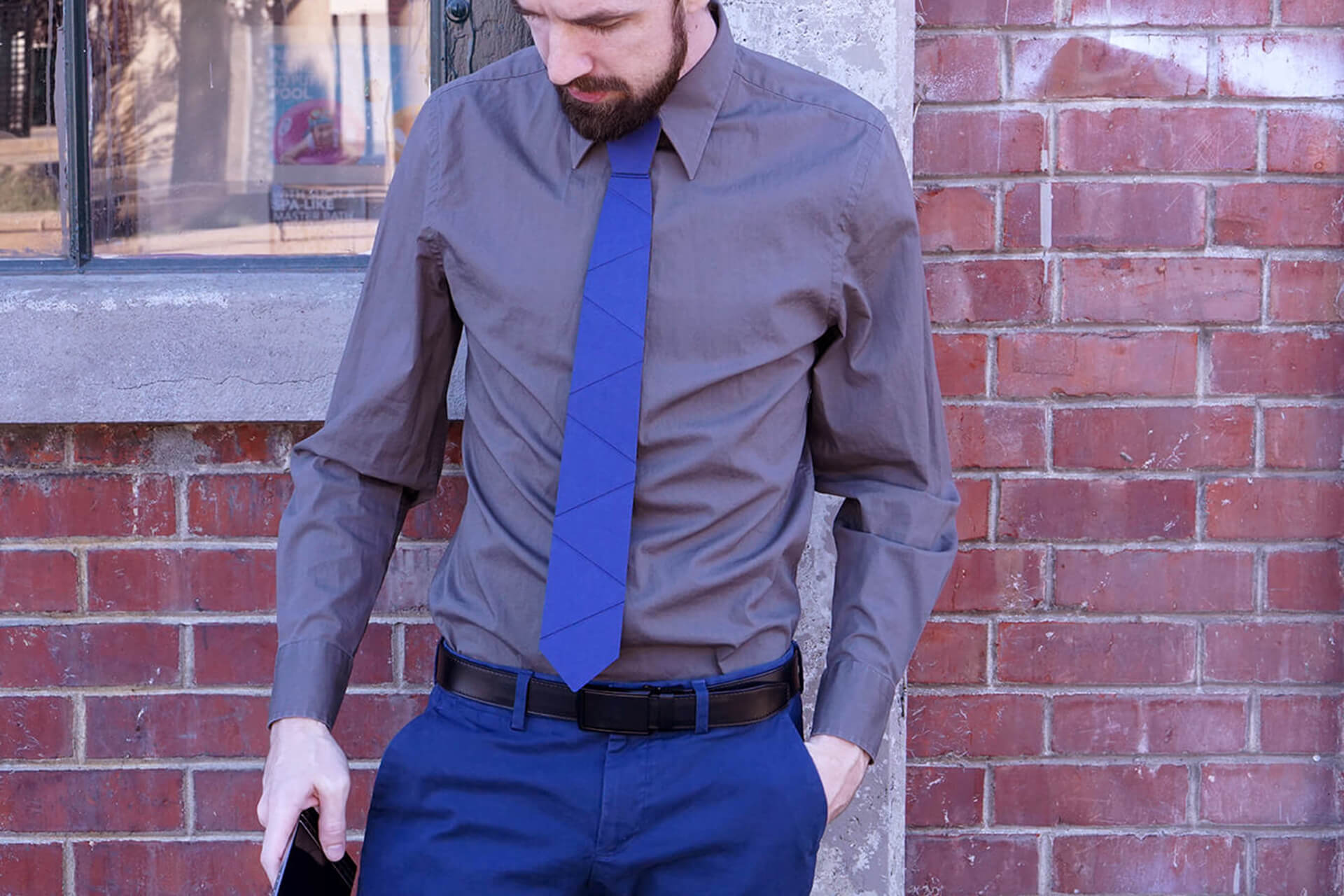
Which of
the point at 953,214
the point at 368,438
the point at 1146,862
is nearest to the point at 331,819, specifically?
the point at 368,438

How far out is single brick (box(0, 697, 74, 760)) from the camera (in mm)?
2217

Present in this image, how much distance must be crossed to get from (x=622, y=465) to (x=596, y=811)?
389 millimetres

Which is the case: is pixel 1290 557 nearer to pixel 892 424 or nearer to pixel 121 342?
pixel 892 424

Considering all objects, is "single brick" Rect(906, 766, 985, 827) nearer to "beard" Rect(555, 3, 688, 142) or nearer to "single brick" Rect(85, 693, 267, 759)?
"single brick" Rect(85, 693, 267, 759)

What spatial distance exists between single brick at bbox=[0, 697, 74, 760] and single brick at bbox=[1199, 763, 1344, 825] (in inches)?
73.9

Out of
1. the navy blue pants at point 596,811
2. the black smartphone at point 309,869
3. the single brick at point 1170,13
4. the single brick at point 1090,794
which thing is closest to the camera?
the black smartphone at point 309,869

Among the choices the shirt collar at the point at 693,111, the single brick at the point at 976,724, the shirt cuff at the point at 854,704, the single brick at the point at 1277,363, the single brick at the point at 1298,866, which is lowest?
the single brick at the point at 1298,866

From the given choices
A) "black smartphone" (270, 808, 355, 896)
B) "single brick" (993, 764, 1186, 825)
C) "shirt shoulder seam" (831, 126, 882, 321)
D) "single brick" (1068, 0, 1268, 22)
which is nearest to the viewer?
"black smartphone" (270, 808, 355, 896)

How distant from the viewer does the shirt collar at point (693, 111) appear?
1610mm

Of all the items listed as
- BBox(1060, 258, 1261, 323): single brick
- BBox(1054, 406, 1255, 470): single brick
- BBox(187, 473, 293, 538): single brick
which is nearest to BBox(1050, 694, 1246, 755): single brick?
BBox(1054, 406, 1255, 470): single brick

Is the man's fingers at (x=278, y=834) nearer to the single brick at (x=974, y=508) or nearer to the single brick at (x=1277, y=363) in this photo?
the single brick at (x=974, y=508)

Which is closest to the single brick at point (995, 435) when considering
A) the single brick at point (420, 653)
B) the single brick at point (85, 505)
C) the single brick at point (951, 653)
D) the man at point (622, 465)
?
the single brick at point (951, 653)

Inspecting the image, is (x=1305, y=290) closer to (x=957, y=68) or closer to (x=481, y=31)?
(x=957, y=68)

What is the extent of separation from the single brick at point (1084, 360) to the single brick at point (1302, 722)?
59 cm
